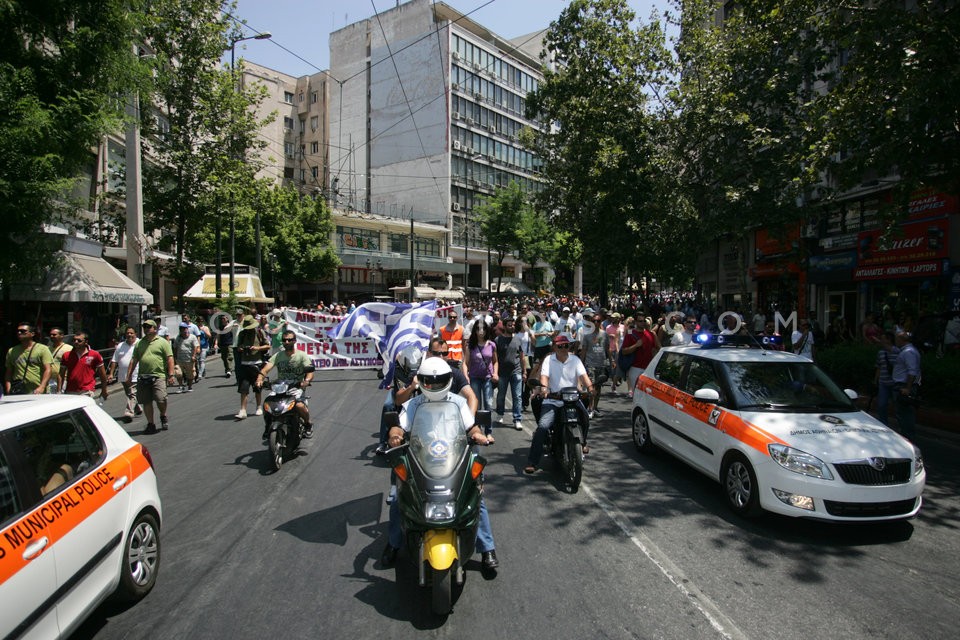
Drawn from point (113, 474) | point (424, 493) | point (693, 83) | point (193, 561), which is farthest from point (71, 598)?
point (693, 83)

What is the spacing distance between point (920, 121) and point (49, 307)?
20.6 m

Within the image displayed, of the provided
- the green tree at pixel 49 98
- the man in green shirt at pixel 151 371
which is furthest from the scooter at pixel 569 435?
the green tree at pixel 49 98

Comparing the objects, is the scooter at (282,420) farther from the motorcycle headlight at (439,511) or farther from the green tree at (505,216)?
the green tree at (505,216)

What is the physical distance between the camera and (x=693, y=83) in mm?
15414

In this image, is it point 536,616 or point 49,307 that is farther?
point 49,307

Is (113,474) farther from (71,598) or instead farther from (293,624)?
(293,624)

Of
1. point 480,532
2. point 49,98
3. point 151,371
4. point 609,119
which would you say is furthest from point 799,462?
point 609,119

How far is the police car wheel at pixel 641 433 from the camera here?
26.0 ft

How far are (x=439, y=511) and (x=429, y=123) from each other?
5474 cm

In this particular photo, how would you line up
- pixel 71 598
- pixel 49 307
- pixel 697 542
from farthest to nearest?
1. pixel 49 307
2. pixel 697 542
3. pixel 71 598

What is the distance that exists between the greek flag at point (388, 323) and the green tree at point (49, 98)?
5.76 metres

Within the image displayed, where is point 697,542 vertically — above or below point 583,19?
below

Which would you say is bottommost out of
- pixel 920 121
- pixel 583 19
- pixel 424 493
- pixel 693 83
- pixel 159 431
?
pixel 159 431

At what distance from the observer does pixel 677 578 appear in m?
4.40
